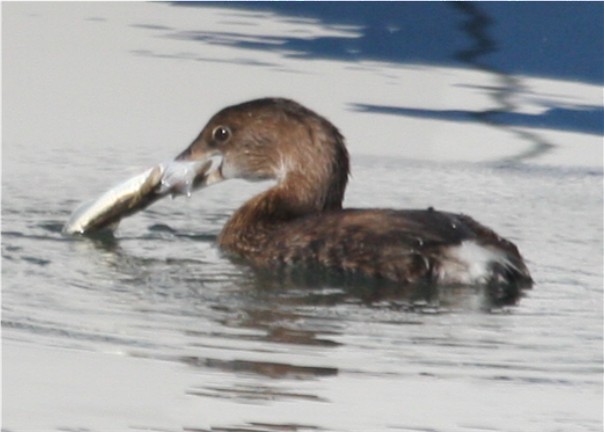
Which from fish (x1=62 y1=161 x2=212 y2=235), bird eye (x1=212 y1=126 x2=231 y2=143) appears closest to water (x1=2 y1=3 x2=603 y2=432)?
fish (x1=62 y1=161 x2=212 y2=235)

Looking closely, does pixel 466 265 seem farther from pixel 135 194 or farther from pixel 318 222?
pixel 135 194

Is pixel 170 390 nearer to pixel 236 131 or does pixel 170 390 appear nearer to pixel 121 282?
pixel 121 282

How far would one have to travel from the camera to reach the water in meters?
7.20

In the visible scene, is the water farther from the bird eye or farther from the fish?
the bird eye

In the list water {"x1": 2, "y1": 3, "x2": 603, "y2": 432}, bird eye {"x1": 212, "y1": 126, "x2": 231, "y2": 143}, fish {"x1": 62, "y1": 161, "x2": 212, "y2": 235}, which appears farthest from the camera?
bird eye {"x1": 212, "y1": 126, "x2": 231, "y2": 143}

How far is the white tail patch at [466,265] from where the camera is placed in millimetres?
9148

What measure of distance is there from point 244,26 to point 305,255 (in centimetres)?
585

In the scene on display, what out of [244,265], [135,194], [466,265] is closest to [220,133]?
[135,194]

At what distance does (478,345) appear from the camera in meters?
8.11

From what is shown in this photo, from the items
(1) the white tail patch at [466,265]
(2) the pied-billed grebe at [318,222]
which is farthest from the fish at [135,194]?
(1) the white tail patch at [466,265]

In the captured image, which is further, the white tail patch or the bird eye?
the bird eye

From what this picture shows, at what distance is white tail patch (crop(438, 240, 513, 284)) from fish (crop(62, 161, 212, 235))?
1629 millimetres

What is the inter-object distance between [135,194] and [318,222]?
1088 millimetres

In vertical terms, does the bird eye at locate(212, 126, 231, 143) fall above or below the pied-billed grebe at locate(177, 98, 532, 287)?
above
